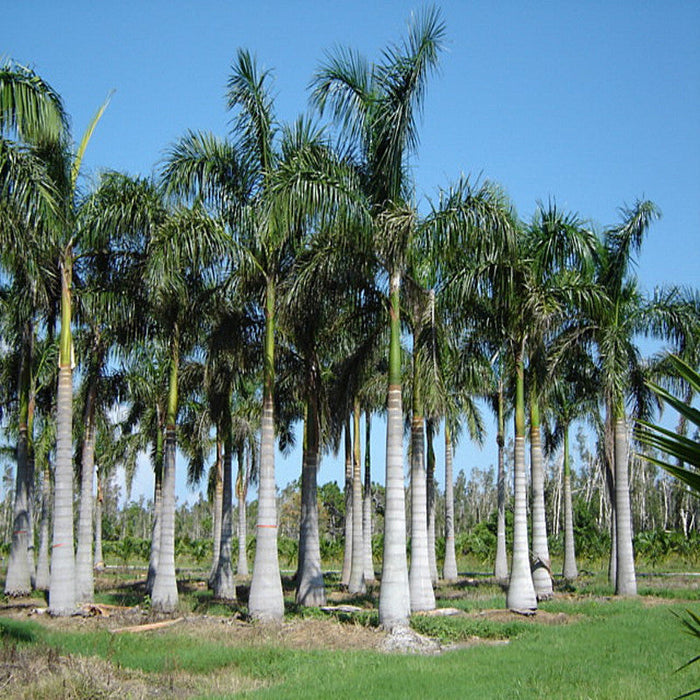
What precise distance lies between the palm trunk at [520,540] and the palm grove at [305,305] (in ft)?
0.20

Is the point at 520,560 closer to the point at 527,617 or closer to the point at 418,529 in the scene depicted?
the point at 527,617

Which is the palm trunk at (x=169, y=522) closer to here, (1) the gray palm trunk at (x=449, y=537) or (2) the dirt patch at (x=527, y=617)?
(2) the dirt patch at (x=527, y=617)

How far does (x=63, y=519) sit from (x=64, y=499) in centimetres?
47

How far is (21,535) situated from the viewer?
2628 cm

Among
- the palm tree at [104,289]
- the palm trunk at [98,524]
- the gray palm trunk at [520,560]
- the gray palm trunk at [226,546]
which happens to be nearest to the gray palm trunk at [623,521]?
the gray palm trunk at [520,560]

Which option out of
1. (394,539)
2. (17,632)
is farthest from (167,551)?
(394,539)

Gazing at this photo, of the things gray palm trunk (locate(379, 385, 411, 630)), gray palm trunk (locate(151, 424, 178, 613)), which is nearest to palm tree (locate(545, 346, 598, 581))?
gray palm trunk (locate(379, 385, 411, 630))

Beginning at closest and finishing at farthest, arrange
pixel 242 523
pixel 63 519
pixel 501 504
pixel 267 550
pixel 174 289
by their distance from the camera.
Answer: pixel 267 550 → pixel 63 519 → pixel 174 289 → pixel 501 504 → pixel 242 523

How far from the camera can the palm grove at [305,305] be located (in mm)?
19703

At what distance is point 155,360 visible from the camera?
29.0 metres

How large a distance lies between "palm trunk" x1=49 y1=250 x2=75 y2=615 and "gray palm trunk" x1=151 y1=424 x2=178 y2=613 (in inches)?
87.6

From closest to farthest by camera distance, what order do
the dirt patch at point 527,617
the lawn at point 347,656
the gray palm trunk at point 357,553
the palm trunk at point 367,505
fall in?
the lawn at point 347,656 < the dirt patch at point 527,617 < the gray palm trunk at point 357,553 < the palm trunk at point 367,505

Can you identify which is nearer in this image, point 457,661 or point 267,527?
point 457,661

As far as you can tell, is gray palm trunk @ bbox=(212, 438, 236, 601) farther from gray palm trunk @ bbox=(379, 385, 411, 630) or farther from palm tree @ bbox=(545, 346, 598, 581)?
palm tree @ bbox=(545, 346, 598, 581)
